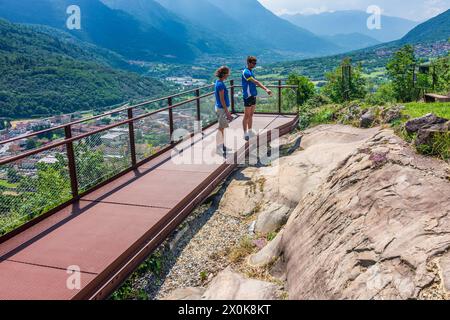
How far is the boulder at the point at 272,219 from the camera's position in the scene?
24.3 feet

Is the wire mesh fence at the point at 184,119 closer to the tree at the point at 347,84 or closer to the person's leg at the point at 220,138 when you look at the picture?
the person's leg at the point at 220,138

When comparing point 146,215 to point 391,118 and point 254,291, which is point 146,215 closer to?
point 254,291

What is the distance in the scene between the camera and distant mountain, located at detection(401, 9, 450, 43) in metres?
125

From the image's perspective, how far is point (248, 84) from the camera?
34.0 feet

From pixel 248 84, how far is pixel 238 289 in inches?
237

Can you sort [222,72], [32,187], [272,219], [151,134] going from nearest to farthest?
[32,187] → [272,219] → [222,72] → [151,134]

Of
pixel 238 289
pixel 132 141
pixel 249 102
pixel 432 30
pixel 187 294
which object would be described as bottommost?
pixel 187 294

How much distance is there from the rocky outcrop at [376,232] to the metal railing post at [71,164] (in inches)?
135

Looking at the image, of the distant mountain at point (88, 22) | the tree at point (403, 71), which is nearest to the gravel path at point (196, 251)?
the tree at point (403, 71)

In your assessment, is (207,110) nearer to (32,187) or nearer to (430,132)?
(32,187)

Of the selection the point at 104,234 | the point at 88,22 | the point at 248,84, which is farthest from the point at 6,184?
the point at 88,22

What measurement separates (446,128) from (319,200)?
1.89 meters

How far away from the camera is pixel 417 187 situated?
4.89 m

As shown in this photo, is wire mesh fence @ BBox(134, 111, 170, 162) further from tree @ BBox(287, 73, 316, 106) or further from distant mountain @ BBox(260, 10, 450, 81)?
distant mountain @ BBox(260, 10, 450, 81)
